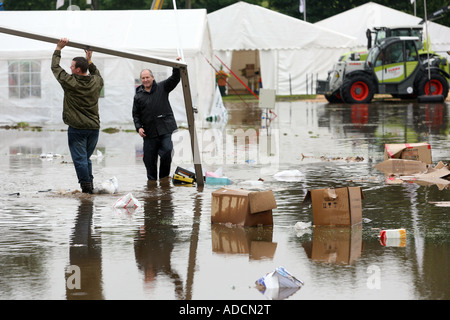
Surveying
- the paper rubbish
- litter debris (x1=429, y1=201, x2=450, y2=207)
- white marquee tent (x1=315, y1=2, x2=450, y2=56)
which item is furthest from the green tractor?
the paper rubbish

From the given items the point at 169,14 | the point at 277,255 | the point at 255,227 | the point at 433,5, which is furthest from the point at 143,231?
the point at 433,5

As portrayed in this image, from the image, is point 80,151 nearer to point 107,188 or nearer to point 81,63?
point 107,188

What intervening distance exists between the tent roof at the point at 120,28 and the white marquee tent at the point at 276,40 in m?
15.7

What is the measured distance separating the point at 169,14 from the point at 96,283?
18.6m

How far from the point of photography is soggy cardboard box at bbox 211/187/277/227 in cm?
799

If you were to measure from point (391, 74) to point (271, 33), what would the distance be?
878cm

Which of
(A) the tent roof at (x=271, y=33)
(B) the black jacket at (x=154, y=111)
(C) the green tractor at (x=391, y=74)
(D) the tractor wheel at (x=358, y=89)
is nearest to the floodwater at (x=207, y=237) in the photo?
(B) the black jacket at (x=154, y=111)

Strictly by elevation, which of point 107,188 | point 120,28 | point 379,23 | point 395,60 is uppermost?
point 379,23

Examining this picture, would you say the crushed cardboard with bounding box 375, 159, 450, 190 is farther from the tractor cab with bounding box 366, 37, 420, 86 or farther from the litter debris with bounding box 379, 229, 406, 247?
the tractor cab with bounding box 366, 37, 420, 86

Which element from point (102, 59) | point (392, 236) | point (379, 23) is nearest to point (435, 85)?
point (379, 23)

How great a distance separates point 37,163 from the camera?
46.5ft

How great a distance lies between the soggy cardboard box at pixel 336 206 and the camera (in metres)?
7.96

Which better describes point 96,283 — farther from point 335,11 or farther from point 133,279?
point 335,11

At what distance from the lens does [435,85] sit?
33406mm
